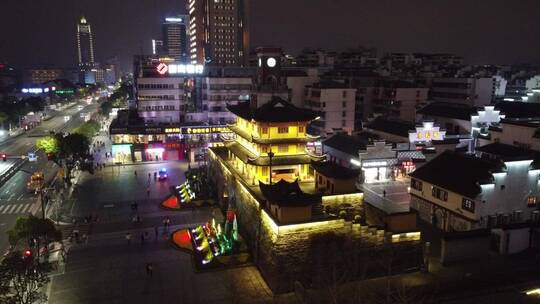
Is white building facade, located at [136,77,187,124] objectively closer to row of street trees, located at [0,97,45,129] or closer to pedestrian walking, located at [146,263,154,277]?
row of street trees, located at [0,97,45,129]

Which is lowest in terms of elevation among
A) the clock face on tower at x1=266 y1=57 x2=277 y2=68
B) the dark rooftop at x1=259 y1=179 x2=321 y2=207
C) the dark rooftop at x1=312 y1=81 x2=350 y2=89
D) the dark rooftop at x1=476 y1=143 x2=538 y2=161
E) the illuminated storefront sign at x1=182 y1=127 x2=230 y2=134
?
the illuminated storefront sign at x1=182 y1=127 x2=230 y2=134

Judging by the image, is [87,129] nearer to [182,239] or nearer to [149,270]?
[182,239]

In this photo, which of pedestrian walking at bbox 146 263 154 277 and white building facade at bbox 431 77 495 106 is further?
white building facade at bbox 431 77 495 106

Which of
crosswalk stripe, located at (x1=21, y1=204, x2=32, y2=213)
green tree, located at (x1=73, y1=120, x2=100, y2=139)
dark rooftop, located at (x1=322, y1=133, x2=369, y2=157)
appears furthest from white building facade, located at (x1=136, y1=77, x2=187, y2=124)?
crosswalk stripe, located at (x1=21, y1=204, x2=32, y2=213)

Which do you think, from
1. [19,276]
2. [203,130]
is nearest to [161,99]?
[203,130]

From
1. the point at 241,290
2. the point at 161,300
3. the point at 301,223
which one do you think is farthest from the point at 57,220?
the point at 301,223

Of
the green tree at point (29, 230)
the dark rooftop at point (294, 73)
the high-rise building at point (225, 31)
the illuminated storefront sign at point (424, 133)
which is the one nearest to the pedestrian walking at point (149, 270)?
the green tree at point (29, 230)

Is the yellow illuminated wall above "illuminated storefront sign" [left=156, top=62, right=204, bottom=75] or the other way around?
the other way around
